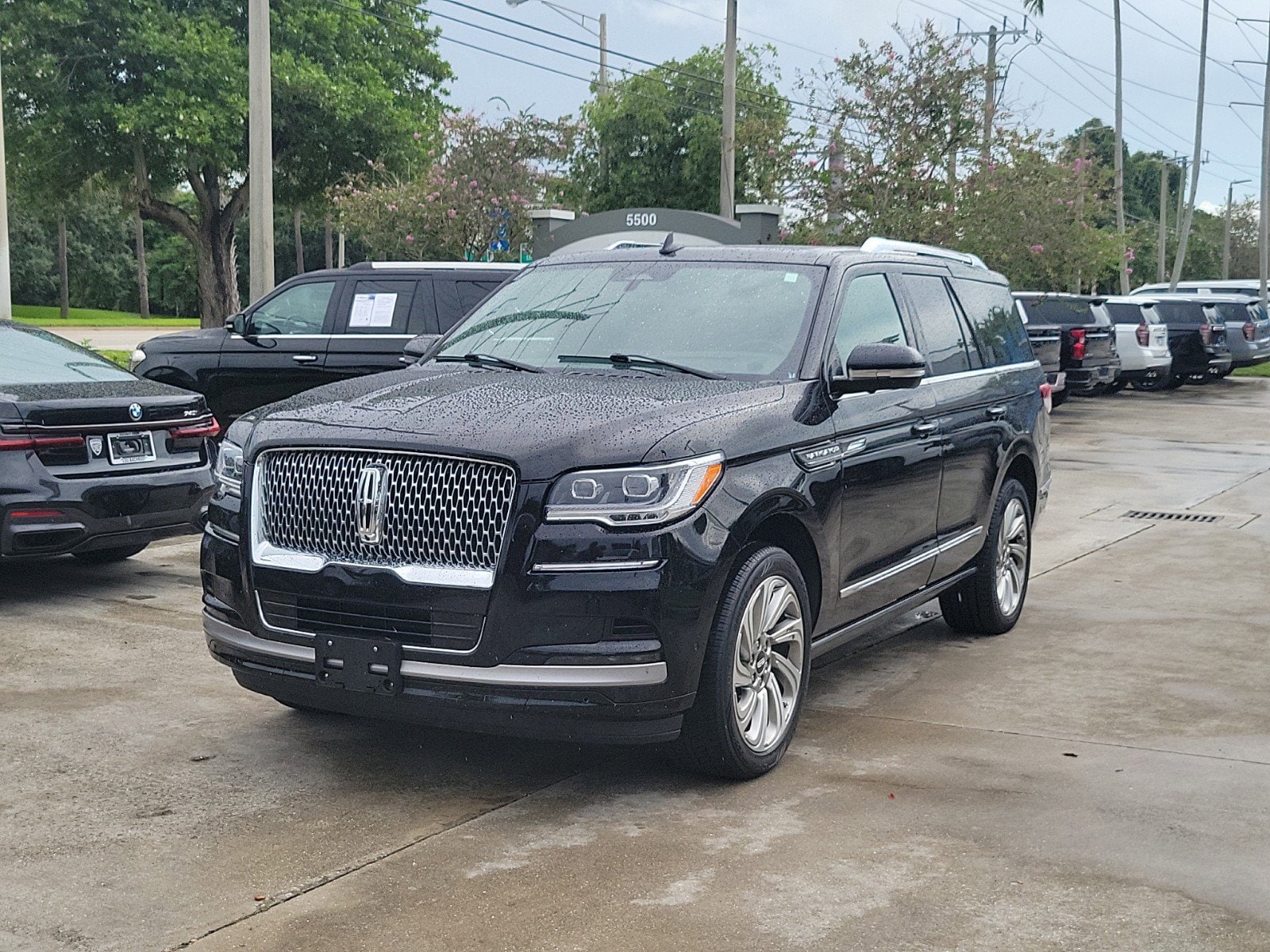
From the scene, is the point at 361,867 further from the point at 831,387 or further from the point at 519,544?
the point at 831,387

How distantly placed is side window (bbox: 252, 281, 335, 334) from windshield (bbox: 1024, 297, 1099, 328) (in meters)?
12.8

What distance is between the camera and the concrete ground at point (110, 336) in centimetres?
3922

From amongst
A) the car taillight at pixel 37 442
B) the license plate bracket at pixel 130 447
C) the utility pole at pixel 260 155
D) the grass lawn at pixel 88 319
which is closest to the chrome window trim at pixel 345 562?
the car taillight at pixel 37 442

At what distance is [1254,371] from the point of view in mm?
39094

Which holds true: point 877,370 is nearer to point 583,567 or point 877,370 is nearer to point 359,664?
point 583,567

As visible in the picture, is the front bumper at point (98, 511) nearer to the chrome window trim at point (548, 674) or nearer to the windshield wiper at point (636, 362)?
the windshield wiper at point (636, 362)

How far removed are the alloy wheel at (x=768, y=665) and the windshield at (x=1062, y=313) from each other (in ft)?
61.5

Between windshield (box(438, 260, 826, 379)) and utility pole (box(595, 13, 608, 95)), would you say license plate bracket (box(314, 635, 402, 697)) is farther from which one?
utility pole (box(595, 13, 608, 95))

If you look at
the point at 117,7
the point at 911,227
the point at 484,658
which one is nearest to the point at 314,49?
the point at 117,7

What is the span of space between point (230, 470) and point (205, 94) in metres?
29.9

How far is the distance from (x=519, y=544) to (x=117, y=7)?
3200 centimetres

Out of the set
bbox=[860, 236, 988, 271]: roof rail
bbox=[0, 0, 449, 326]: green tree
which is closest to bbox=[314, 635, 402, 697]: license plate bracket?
bbox=[860, 236, 988, 271]: roof rail

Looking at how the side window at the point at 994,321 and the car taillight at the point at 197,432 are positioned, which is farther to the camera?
the car taillight at the point at 197,432

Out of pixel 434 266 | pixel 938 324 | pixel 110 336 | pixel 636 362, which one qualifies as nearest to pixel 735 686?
pixel 636 362
